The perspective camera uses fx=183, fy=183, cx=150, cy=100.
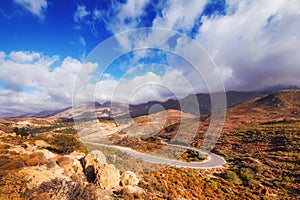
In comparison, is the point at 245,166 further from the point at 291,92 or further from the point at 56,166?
the point at 291,92

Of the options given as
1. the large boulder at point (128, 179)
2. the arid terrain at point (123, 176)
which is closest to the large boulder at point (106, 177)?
the arid terrain at point (123, 176)

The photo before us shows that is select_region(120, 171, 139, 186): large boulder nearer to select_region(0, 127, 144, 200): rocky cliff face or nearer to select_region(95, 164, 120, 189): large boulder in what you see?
select_region(0, 127, 144, 200): rocky cliff face

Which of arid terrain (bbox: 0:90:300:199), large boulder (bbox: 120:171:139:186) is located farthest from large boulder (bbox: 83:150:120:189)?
large boulder (bbox: 120:171:139:186)

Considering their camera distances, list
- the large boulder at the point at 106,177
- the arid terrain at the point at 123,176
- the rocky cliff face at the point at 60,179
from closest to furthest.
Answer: the rocky cliff face at the point at 60,179 < the arid terrain at the point at 123,176 < the large boulder at the point at 106,177

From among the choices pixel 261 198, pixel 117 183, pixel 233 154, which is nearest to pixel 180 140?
pixel 233 154

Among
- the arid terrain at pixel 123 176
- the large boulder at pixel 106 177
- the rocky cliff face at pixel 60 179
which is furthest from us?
the large boulder at pixel 106 177

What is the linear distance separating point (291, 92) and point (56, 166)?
181m

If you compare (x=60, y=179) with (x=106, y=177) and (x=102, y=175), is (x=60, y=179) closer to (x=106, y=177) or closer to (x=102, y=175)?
(x=102, y=175)

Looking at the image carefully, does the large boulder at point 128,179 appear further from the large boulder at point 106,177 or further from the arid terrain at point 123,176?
the large boulder at point 106,177

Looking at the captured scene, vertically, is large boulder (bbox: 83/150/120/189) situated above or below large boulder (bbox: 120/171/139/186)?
above

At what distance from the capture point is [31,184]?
1011 centimetres

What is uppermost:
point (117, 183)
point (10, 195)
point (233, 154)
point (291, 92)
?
point (291, 92)

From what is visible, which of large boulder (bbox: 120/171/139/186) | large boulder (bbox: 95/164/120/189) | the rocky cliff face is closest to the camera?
the rocky cliff face

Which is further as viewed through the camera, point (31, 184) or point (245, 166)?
point (245, 166)
